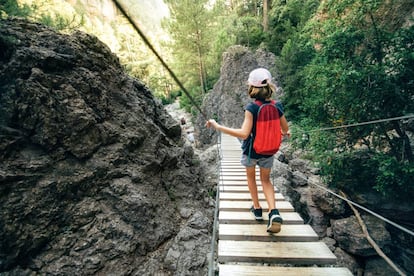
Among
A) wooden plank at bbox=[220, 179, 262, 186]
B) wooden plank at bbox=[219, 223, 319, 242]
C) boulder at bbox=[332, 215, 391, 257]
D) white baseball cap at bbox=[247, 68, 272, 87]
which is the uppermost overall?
white baseball cap at bbox=[247, 68, 272, 87]

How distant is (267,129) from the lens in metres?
2.15

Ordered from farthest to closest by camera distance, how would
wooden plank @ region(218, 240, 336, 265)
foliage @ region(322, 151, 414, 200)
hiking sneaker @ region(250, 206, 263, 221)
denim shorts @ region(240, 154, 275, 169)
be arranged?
1. foliage @ region(322, 151, 414, 200)
2. hiking sneaker @ region(250, 206, 263, 221)
3. denim shorts @ region(240, 154, 275, 169)
4. wooden plank @ region(218, 240, 336, 265)

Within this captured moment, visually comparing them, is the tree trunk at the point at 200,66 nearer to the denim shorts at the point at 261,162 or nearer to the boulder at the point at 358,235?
the boulder at the point at 358,235

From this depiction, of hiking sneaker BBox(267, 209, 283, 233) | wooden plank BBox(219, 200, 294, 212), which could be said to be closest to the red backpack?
hiking sneaker BBox(267, 209, 283, 233)

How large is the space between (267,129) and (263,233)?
3.88ft

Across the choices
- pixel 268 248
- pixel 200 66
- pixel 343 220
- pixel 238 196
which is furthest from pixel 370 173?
pixel 200 66

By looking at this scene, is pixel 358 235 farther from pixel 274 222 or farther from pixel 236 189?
pixel 274 222

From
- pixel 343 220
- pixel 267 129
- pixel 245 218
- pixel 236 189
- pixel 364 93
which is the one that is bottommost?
pixel 343 220

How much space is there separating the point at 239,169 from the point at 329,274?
366 cm

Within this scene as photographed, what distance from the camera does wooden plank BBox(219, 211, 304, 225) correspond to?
8.23ft

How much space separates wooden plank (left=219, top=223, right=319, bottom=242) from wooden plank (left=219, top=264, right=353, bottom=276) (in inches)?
14.3

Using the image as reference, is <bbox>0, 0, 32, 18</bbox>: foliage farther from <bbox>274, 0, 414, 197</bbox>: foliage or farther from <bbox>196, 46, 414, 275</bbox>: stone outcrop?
<bbox>274, 0, 414, 197</bbox>: foliage

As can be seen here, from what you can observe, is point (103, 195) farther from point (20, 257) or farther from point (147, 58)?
point (147, 58)

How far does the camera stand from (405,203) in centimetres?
559
